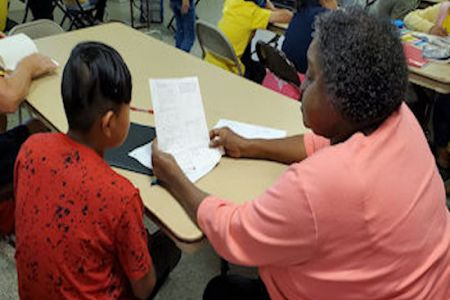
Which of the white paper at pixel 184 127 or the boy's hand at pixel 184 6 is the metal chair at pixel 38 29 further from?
the boy's hand at pixel 184 6

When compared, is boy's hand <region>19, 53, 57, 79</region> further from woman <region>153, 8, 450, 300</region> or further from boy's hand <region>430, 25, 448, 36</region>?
boy's hand <region>430, 25, 448, 36</region>

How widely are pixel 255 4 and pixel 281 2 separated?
78 centimetres

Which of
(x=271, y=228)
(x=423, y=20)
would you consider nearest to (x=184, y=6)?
(x=423, y=20)

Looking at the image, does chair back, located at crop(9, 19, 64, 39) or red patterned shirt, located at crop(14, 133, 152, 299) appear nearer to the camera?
red patterned shirt, located at crop(14, 133, 152, 299)

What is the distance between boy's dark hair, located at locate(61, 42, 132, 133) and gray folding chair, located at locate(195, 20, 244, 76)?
4.78 ft

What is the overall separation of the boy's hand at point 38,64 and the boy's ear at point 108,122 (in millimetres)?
868

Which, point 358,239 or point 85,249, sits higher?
point 358,239

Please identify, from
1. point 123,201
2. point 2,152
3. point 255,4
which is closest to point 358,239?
point 123,201

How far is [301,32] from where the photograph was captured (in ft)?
7.64

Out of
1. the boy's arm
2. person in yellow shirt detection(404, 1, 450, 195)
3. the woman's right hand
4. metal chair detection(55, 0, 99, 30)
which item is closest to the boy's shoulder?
the woman's right hand

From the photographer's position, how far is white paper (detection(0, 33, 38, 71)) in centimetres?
176

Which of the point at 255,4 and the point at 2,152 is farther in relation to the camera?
the point at 255,4

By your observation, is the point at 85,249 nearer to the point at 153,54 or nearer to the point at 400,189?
the point at 400,189

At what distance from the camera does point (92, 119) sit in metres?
1.00
